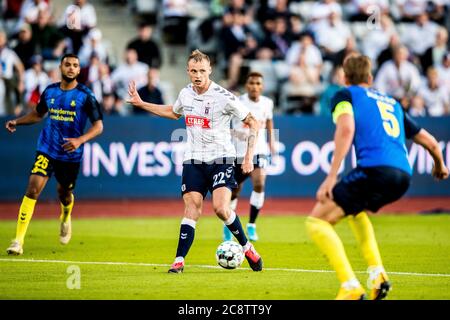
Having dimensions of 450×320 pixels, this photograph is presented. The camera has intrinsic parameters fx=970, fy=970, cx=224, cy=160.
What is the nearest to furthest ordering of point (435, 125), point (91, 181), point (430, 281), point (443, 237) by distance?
1. point (430, 281)
2. point (443, 237)
3. point (91, 181)
4. point (435, 125)

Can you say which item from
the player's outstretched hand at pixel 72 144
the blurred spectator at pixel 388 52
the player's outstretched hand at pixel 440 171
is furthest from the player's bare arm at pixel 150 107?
the blurred spectator at pixel 388 52

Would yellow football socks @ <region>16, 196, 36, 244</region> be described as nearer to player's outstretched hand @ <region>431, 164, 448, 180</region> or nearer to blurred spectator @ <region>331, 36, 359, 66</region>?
player's outstretched hand @ <region>431, 164, 448, 180</region>

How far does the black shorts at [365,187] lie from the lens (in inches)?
352

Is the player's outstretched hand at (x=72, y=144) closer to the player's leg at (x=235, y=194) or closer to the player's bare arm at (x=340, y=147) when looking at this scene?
the player's leg at (x=235, y=194)

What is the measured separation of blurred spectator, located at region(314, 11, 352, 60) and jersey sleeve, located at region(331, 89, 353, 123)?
16.3 meters

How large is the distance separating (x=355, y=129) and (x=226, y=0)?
17333 mm

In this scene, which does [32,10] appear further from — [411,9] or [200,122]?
[200,122]

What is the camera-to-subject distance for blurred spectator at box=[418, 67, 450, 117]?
24.0m

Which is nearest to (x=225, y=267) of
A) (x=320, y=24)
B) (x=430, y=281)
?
(x=430, y=281)

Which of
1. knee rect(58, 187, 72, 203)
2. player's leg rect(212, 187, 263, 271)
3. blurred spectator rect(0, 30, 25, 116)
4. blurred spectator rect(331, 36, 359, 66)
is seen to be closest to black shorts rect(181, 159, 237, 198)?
player's leg rect(212, 187, 263, 271)

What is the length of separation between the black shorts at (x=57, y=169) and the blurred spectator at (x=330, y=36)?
40.7 feet

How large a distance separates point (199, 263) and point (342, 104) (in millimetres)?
4318

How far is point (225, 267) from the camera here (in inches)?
465
